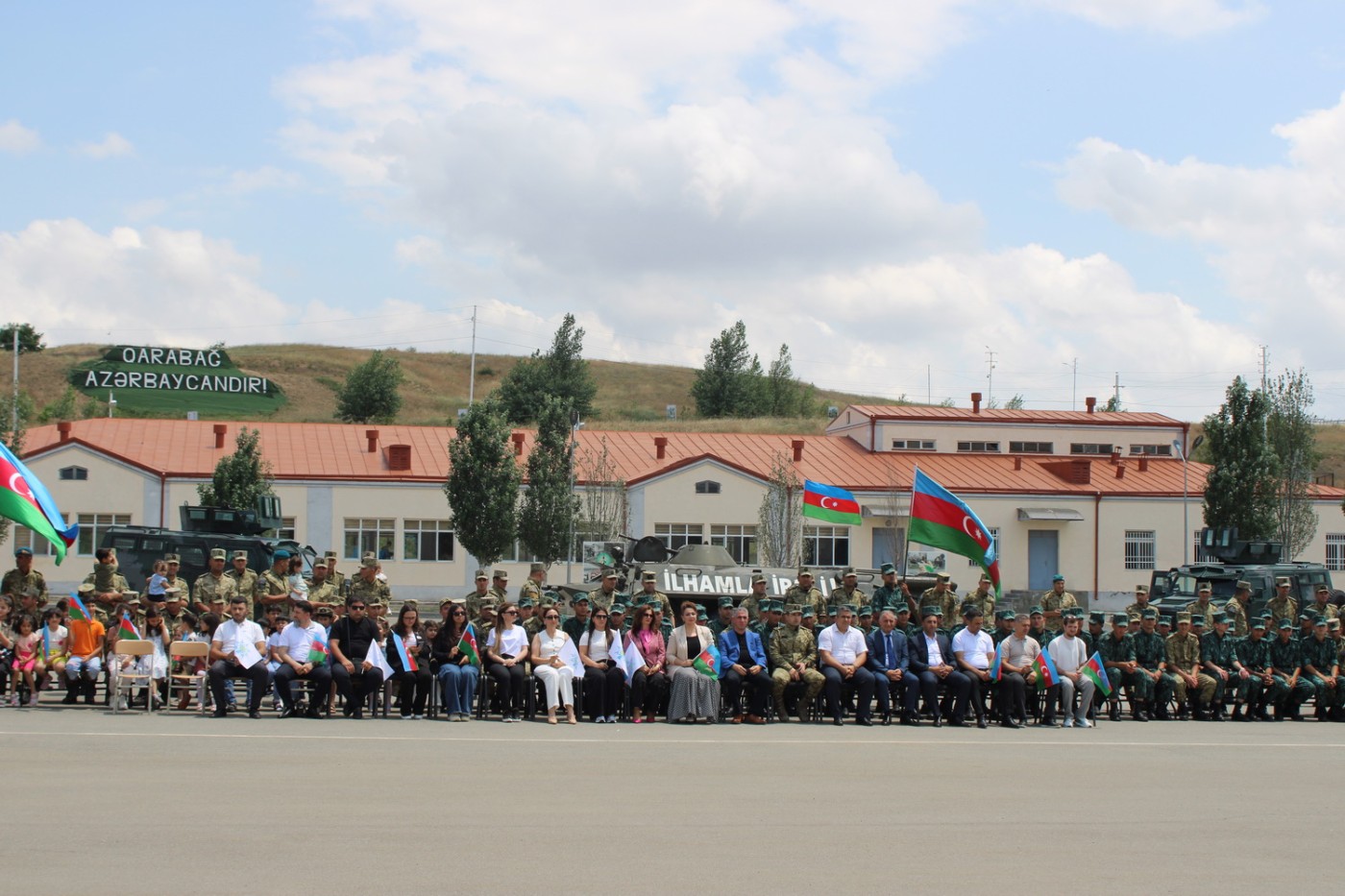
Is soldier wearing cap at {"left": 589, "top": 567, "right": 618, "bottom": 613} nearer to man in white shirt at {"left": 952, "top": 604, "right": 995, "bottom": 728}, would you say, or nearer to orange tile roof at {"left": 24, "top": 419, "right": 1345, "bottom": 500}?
man in white shirt at {"left": 952, "top": 604, "right": 995, "bottom": 728}

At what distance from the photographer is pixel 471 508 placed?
41.8 meters

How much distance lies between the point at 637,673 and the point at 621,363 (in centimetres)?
12255

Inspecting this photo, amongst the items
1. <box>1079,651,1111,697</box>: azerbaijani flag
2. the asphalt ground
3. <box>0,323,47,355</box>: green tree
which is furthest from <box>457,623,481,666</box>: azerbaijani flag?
<box>0,323,47,355</box>: green tree

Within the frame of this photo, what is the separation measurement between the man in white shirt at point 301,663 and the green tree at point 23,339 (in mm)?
110300

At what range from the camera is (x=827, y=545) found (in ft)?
162

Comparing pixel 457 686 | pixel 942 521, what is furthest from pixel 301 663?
pixel 942 521

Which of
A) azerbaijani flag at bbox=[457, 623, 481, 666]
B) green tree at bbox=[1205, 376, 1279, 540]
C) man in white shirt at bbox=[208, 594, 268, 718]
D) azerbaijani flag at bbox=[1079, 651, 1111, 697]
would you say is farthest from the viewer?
green tree at bbox=[1205, 376, 1279, 540]

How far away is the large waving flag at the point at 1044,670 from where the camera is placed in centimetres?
1712

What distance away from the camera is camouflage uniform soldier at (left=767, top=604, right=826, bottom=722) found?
16656 millimetres

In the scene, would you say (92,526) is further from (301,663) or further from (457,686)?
(457,686)

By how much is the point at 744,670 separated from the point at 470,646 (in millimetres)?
3235

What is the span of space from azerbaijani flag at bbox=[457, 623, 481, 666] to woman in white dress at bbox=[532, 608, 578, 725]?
0.68m

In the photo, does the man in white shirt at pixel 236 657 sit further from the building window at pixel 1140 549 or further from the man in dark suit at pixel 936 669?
the building window at pixel 1140 549

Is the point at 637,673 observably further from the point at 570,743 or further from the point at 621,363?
the point at 621,363
